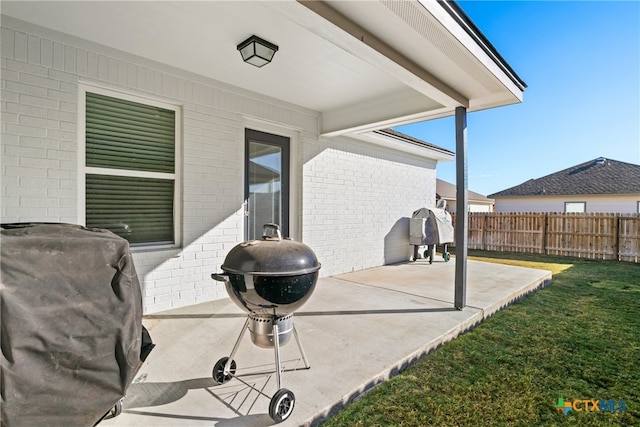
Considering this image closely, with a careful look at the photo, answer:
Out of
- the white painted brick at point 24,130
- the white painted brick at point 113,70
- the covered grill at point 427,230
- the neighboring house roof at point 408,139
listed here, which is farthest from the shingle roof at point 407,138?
the white painted brick at point 24,130

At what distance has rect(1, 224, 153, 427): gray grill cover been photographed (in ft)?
3.95

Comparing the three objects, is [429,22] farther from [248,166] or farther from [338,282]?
[338,282]

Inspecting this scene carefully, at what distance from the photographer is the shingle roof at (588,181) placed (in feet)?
55.1

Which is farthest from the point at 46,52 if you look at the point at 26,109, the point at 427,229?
the point at 427,229

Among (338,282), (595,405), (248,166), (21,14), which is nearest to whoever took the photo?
(595,405)

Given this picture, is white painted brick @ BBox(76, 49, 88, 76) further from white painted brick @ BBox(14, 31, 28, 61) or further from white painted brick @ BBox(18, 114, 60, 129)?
white painted brick @ BBox(18, 114, 60, 129)

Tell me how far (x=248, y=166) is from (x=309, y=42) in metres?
2.24

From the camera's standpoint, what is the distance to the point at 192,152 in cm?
415

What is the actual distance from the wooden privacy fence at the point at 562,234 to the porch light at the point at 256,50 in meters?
11.1

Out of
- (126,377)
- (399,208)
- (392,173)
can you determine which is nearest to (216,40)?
(126,377)

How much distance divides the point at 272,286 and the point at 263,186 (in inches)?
132

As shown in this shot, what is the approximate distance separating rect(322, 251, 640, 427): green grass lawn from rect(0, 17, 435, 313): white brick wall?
2.90 metres

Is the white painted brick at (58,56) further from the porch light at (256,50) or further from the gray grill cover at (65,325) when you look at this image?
the gray grill cover at (65,325)

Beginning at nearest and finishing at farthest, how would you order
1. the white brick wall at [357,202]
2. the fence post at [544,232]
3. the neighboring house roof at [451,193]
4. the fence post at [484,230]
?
the white brick wall at [357,202] → the fence post at [544,232] → the fence post at [484,230] → the neighboring house roof at [451,193]
